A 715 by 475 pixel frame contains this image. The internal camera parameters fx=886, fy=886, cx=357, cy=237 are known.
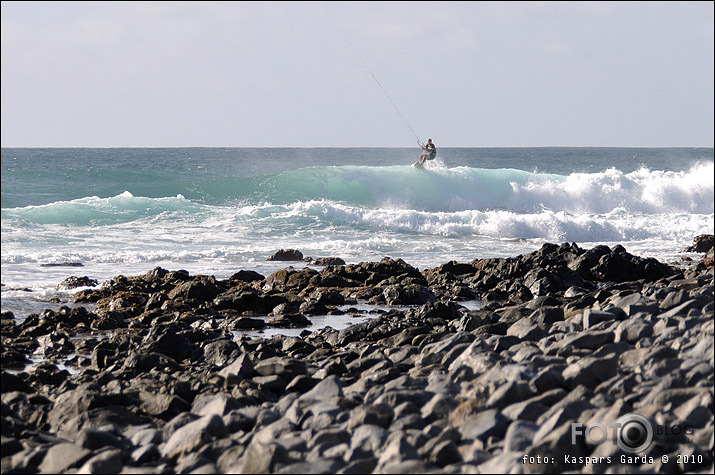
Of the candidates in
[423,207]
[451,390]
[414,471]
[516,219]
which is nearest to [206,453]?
[414,471]

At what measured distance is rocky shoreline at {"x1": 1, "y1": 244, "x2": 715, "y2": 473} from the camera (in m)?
4.88

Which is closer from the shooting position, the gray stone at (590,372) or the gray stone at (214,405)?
the gray stone at (590,372)

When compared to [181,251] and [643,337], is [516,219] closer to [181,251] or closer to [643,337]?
[181,251]

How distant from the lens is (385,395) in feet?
19.3

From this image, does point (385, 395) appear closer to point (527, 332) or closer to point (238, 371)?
point (238, 371)

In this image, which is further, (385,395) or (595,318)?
(595,318)

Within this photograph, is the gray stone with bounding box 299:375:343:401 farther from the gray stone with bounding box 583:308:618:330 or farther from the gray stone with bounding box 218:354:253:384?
the gray stone with bounding box 583:308:618:330

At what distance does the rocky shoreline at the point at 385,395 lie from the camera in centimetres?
488

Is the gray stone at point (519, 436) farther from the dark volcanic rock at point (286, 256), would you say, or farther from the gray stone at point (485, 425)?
the dark volcanic rock at point (286, 256)

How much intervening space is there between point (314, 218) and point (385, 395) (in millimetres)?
21553

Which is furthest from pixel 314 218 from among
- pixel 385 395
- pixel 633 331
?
pixel 385 395

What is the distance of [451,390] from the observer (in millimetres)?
6012

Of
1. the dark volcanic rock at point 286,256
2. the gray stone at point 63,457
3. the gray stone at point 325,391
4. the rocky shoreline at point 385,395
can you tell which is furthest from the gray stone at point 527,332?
the dark volcanic rock at point 286,256

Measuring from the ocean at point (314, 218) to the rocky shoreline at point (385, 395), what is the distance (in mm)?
4974
